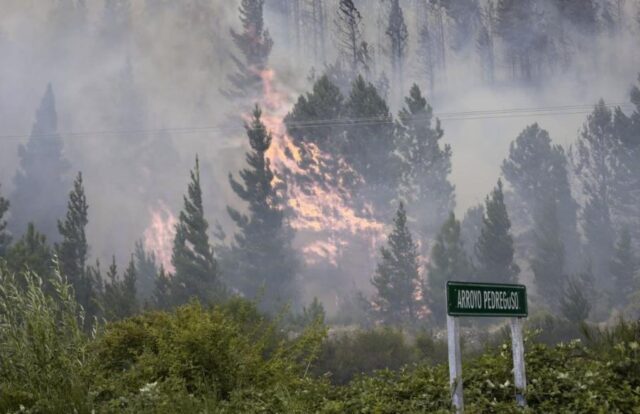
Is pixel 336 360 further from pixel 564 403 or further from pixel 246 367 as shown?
pixel 564 403

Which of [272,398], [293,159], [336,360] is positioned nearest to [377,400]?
[272,398]

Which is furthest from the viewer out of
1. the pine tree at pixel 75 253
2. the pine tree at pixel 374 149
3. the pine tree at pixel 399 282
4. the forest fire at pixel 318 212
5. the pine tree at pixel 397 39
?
the pine tree at pixel 397 39

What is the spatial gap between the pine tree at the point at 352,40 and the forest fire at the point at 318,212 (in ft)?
71.5

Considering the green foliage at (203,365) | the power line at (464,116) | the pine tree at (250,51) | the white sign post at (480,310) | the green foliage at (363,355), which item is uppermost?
the pine tree at (250,51)

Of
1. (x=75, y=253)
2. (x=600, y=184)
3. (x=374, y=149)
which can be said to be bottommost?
(x=75, y=253)

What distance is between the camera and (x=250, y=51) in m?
89.4

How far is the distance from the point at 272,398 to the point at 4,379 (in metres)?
2.64

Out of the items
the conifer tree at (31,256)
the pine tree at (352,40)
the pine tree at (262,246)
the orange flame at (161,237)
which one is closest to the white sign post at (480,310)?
the conifer tree at (31,256)

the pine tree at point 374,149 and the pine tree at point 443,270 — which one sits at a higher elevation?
the pine tree at point 374,149

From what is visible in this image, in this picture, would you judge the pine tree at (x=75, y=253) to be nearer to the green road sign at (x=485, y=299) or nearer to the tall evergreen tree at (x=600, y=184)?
the green road sign at (x=485, y=299)

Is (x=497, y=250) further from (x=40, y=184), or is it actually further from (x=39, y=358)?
(x=39, y=358)

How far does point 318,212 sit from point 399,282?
53.5ft

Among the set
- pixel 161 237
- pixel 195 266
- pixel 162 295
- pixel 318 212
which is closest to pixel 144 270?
pixel 161 237

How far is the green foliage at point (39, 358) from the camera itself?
7328mm
